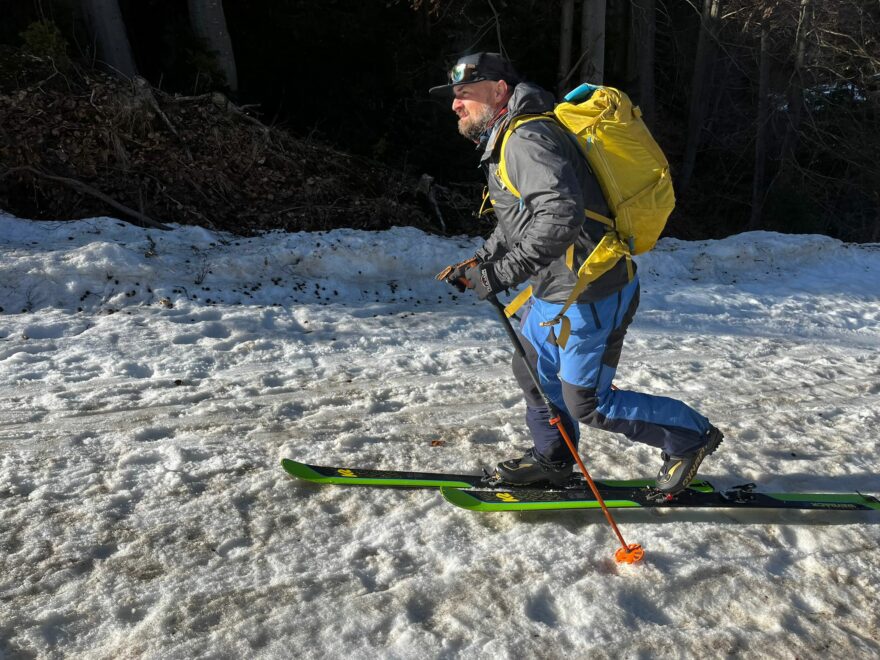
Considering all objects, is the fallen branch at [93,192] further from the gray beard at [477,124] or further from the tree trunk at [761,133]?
the tree trunk at [761,133]

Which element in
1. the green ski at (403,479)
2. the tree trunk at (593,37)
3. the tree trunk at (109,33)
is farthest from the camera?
the tree trunk at (593,37)

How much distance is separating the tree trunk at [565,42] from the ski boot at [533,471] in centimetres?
1123

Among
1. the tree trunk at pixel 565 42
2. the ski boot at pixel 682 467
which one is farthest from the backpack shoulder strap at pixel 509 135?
the tree trunk at pixel 565 42

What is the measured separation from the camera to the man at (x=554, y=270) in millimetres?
3211

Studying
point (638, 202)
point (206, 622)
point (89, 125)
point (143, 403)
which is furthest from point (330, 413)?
point (89, 125)

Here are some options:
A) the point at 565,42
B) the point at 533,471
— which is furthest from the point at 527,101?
the point at 565,42

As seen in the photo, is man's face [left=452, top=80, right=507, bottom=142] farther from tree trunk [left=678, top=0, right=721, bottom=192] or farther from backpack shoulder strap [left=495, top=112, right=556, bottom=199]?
tree trunk [left=678, top=0, right=721, bottom=192]

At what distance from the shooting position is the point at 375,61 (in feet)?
43.3

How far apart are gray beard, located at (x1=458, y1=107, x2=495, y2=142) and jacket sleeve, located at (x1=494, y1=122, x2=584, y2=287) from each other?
9.0 inches

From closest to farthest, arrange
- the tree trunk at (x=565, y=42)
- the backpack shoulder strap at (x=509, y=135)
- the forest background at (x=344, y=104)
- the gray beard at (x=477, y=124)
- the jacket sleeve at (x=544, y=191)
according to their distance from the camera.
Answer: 1. the jacket sleeve at (x=544, y=191)
2. the backpack shoulder strap at (x=509, y=135)
3. the gray beard at (x=477, y=124)
4. the forest background at (x=344, y=104)
5. the tree trunk at (x=565, y=42)

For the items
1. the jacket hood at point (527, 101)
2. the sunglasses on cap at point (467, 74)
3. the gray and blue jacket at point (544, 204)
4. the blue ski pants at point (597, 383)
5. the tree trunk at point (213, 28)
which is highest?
the tree trunk at point (213, 28)

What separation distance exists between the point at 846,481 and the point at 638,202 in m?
2.37

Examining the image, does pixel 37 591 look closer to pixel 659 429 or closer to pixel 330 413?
pixel 330 413

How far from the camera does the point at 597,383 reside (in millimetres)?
3574
